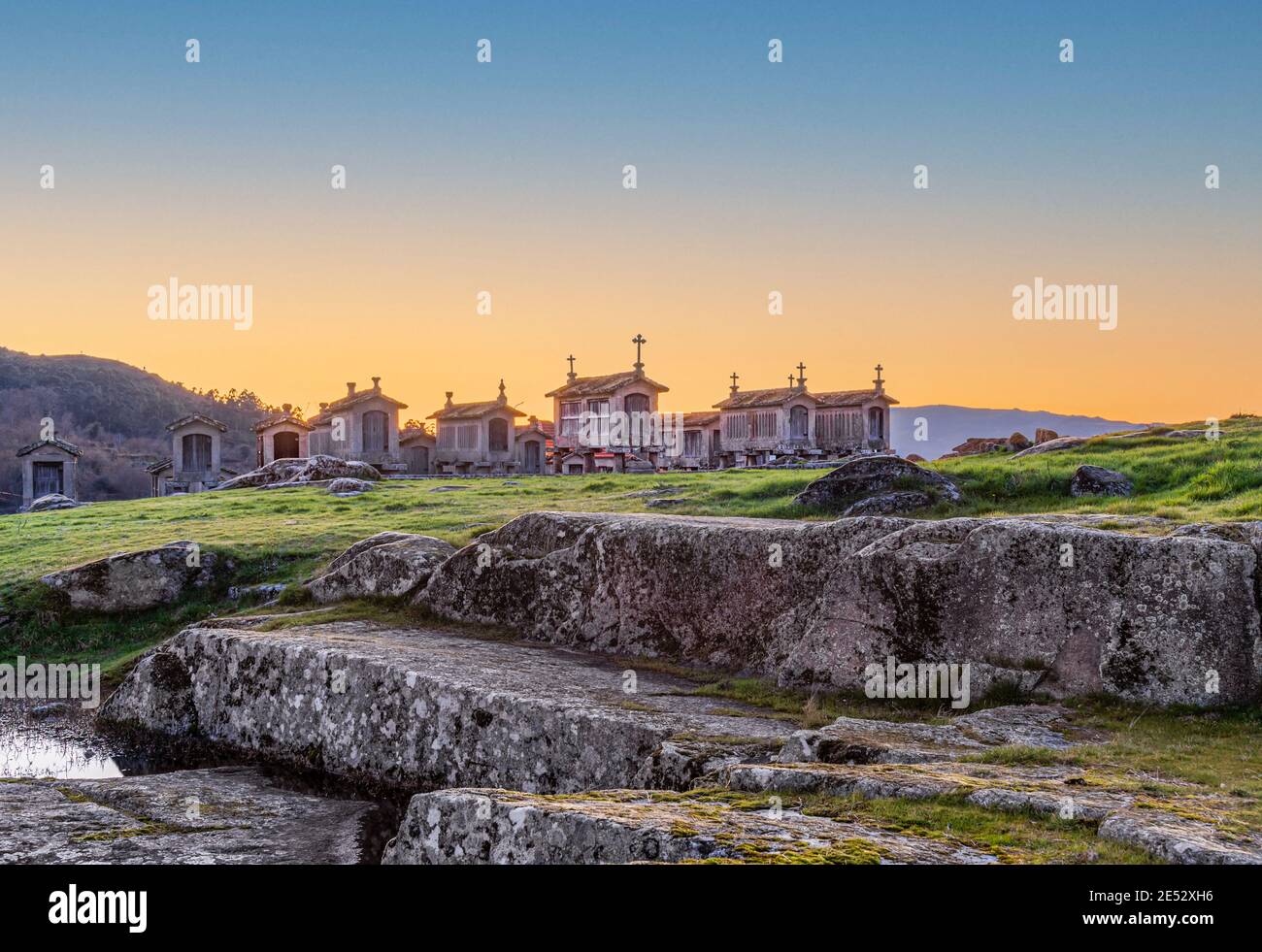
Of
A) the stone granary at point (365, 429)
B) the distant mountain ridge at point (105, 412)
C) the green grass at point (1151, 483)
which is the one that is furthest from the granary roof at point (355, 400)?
the green grass at point (1151, 483)

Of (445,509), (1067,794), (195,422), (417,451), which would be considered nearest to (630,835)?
(1067,794)

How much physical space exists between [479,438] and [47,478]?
2047cm

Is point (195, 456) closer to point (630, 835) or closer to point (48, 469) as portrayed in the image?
point (48, 469)

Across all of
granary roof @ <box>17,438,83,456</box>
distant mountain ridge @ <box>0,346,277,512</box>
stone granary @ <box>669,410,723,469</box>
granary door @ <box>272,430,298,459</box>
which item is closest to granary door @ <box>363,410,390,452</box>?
granary door @ <box>272,430,298,459</box>

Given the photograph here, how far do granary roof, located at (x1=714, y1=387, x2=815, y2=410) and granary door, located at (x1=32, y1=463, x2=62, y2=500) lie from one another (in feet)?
110

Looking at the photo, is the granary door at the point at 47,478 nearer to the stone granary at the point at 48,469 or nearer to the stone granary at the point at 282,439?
the stone granary at the point at 48,469

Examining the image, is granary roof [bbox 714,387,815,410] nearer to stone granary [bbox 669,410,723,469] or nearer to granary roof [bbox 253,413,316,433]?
stone granary [bbox 669,410,723,469]

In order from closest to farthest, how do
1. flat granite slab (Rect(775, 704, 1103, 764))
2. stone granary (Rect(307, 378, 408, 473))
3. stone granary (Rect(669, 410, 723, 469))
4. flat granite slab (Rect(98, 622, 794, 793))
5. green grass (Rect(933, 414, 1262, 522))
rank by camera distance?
flat granite slab (Rect(775, 704, 1103, 764)) → flat granite slab (Rect(98, 622, 794, 793)) → green grass (Rect(933, 414, 1262, 522)) → stone granary (Rect(307, 378, 408, 473)) → stone granary (Rect(669, 410, 723, 469))

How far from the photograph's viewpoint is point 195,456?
160 feet

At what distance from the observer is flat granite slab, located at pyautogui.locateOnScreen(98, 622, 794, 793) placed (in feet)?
23.4

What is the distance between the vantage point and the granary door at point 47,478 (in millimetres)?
46031

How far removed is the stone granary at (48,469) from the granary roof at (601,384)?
23355 mm
